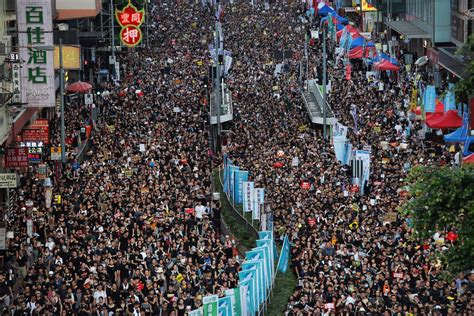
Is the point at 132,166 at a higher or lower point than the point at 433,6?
lower

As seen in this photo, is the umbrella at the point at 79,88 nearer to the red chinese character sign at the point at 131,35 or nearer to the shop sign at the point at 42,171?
the red chinese character sign at the point at 131,35

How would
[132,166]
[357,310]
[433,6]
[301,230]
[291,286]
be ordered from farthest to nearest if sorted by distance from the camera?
[433,6] < [132,166] < [301,230] < [291,286] < [357,310]

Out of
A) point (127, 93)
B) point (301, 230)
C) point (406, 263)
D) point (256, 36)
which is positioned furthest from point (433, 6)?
point (406, 263)

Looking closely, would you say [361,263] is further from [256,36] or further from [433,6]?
[256,36]

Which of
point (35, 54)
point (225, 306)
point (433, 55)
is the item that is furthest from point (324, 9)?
point (225, 306)

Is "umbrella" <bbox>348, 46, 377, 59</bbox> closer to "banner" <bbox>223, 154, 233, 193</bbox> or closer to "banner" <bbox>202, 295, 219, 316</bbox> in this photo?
"banner" <bbox>223, 154, 233, 193</bbox>

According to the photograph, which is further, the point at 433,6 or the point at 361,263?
the point at 433,6

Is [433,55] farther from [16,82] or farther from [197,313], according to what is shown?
[197,313]
